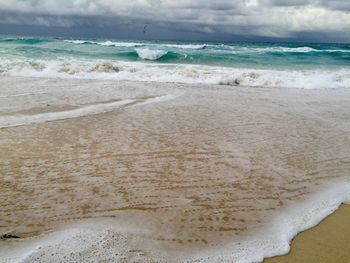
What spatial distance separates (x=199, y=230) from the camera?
3703mm

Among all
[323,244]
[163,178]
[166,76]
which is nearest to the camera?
[323,244]

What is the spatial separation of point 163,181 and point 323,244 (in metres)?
2.03

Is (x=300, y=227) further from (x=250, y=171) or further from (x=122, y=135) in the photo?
(x=122, y=135)

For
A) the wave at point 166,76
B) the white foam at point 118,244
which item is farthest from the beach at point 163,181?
the wave at point 166,76

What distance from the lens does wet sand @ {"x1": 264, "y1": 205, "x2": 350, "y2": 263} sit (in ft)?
10.9

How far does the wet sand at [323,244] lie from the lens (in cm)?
333

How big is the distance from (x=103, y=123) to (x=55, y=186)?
309 cm

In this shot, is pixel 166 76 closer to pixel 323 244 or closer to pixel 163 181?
pixel 163 181

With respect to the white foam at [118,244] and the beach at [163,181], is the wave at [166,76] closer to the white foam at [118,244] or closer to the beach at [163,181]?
the beach at [163,181]

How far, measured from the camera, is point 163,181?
4820mm

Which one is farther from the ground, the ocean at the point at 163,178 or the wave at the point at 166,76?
the wave at the point at 166,76

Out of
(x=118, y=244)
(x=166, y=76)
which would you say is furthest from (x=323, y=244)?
(x=166, y=76)

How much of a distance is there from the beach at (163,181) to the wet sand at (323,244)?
99 mm

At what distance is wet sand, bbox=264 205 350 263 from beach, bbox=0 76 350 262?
0.10 m
